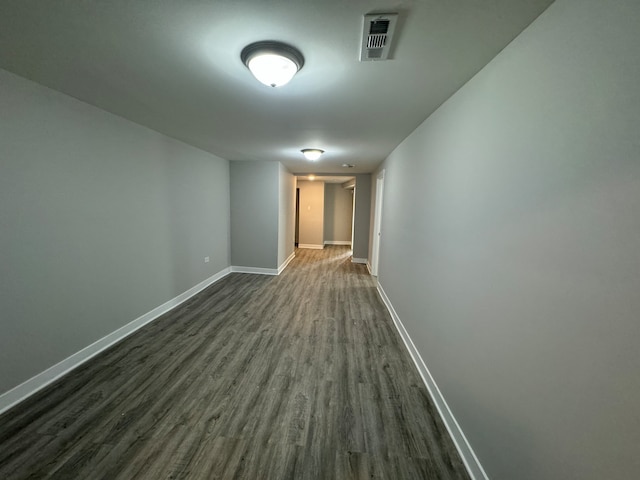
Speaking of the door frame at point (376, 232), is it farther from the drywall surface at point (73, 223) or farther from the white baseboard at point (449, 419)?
the drywall surface at point (73, 223)

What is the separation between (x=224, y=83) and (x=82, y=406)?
8.54 feet

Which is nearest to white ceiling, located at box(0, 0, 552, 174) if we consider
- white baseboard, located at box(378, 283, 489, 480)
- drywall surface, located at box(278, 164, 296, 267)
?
white baseboard, located at box(378, 283, 489, 480)

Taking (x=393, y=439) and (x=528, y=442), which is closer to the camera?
(x=528, y=442)

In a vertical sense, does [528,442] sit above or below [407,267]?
below

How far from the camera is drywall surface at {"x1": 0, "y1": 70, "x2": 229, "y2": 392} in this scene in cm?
176

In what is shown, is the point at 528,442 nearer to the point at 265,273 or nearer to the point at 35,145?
the point at 35,145

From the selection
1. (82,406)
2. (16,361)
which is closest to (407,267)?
(82,406)

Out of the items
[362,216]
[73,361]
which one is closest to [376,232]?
[362,216]

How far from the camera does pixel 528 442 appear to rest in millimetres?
1032

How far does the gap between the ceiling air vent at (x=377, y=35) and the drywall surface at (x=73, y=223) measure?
2435 mm

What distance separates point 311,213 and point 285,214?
2.47 m

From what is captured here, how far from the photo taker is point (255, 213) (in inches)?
205

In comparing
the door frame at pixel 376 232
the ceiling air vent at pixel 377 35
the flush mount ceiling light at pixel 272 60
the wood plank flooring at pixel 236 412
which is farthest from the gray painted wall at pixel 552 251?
the door frame at pixel 376 232

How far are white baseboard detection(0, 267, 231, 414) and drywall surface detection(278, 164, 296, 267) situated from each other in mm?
2470
